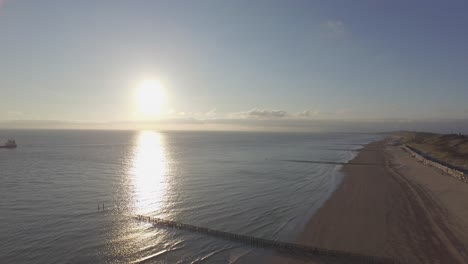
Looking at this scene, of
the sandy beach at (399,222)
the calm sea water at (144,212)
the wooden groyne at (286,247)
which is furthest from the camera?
the calm sea water at (144,212)

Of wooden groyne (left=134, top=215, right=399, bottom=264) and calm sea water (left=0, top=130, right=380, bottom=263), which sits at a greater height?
wooden groyne (left=134, top=215, right=399, bottom=264)

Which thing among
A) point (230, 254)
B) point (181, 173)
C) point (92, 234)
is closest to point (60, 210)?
point (92, 234)

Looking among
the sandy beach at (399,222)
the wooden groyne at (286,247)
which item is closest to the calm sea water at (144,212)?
the wooden groyne at (286,247)

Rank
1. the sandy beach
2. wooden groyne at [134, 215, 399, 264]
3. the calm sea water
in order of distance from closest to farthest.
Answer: wooden groyne at [134, 215, 399, 264] → the sandy beach → the calm sea water

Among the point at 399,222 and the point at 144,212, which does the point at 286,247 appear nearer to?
the point at 399,222

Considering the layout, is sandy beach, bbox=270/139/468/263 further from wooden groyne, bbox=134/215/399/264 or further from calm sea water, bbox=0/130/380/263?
calm sea water, bbox=0/130/380/263

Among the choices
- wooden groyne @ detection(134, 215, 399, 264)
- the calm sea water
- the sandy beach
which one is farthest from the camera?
the calm sea water

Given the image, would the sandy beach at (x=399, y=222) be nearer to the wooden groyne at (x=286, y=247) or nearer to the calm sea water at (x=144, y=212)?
the wooden groyne at (x=286, y=247)

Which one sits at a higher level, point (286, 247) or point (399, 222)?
point (399, 222)

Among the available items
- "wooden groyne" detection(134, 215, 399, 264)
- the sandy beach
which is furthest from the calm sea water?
the sandy beach

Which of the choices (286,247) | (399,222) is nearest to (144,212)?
(286,247)
